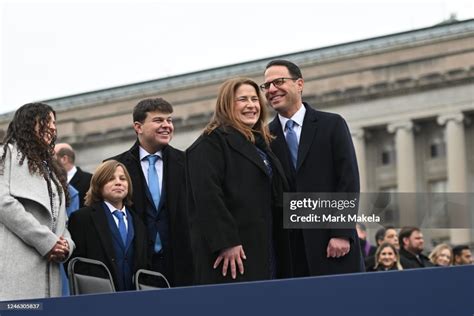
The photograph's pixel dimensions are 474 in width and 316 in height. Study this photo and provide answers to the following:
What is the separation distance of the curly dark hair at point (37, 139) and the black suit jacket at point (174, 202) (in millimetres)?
1108

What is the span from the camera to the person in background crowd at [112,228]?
8.67m

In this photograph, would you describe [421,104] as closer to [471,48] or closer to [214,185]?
[471,48]

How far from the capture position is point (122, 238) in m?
8.82

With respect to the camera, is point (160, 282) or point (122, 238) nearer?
point (160, 282)

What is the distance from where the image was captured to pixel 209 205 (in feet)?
23.7

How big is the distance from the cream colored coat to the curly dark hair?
10 cm

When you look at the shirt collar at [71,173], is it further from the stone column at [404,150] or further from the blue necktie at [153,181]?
the stone column at [404,150]

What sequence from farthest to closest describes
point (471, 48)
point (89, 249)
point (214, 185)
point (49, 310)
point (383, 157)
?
point (383, 157) → point (471, 48) → point (89, 249) → point (214, 185) → point (49, 310)

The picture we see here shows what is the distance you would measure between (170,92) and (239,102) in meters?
73.3

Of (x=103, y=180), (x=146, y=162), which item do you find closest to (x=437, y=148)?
(x=146, y=162)

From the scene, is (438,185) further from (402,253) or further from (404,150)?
(402,253)

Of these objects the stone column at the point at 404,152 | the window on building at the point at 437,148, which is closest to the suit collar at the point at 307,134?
the stone column at the point at 404,152

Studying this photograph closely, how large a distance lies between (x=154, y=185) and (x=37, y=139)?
150 cm

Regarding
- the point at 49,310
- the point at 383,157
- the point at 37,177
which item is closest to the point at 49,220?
the point at 37,177
